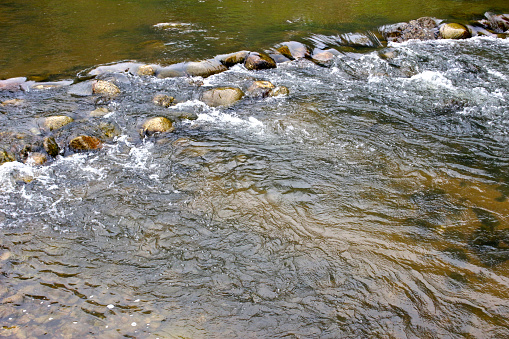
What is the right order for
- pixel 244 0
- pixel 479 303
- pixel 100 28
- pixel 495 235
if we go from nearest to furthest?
pixel 479 303, pixel 495 235, pixel 100 28, pixel 244 0

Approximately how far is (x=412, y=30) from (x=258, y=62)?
265 inches

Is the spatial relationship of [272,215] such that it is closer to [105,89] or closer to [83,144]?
[83,144]

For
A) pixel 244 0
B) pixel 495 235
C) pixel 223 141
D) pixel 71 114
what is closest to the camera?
pixel 495 235

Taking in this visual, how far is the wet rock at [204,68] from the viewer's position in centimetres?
976

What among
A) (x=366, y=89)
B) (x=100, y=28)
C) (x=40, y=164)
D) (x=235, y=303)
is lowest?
(x=235, y=303)

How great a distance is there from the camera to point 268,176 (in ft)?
19.7

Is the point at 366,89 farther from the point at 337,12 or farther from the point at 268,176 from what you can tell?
the point at 337,12

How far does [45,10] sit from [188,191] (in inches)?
546

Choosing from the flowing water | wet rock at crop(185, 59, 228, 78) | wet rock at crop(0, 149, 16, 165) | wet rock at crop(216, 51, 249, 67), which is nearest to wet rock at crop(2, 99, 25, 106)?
the flowing water

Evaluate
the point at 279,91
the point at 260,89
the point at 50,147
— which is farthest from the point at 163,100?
the point at 279,91

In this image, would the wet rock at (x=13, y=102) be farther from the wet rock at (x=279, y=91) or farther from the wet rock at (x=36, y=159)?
the wet rock at (x=279, y=91)

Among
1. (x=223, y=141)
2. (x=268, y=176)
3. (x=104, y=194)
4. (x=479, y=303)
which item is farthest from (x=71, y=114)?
(x=479, y=303)

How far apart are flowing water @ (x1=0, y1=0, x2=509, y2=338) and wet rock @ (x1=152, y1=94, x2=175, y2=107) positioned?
0.19m

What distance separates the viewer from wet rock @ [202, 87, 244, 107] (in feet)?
27.7
